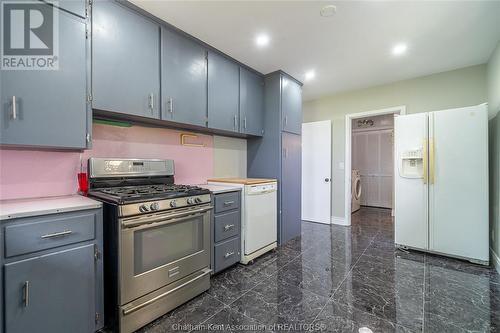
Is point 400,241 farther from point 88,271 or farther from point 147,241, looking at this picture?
point 88,271

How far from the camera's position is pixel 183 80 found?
2.24 m

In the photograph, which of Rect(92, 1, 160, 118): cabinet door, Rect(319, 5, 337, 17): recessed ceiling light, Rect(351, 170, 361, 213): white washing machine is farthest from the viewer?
Rect(351, 170, 361, 213): white washing machine

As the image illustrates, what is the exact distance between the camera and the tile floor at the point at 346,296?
1602 millimetres

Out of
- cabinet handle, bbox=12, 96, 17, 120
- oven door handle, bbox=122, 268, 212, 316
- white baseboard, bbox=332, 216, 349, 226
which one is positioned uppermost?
cabinet handle, bbox=12, 96, 17, 120

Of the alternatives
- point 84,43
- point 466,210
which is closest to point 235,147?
point 84,43

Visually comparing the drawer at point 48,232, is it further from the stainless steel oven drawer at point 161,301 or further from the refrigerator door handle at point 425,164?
the refrigerator door handle at point 425,164

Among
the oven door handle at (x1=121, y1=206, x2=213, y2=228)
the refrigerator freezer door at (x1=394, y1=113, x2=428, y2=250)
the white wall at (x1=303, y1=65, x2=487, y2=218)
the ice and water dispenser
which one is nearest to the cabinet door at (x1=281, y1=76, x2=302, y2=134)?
the white wall at (x1=303, y1=65, x2=487, y2=218)

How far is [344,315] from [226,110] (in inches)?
91.7

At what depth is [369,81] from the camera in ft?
11.9

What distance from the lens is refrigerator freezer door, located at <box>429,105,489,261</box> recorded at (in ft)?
8.32

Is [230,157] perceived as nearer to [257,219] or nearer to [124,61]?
[257,219]

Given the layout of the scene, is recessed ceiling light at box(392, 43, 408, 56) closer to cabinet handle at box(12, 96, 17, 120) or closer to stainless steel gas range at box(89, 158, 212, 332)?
stainless steel gas range at box(89, 158, 212, 332)

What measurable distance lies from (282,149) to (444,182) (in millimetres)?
2034

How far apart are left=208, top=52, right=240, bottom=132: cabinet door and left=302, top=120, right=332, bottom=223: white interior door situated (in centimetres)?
217
